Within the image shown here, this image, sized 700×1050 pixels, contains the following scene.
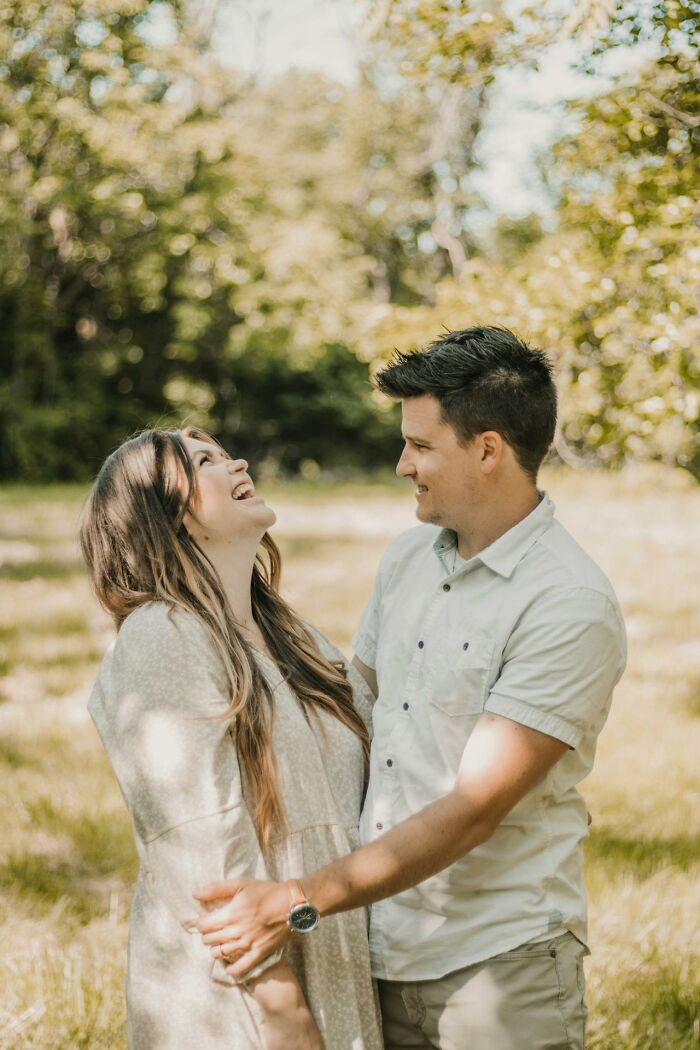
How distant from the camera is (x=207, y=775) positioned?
2.12m

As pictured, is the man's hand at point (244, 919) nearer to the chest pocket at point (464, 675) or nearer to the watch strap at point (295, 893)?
the watch strap at point (295, 893)

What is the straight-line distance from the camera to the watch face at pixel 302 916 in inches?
80.7

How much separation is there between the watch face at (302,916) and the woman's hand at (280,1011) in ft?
0.52

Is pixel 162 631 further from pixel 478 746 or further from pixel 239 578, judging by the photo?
pixel 478 746

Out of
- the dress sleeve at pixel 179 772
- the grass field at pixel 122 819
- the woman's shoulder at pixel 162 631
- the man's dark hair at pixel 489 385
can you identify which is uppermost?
the man's dark hair at pixel 489 385

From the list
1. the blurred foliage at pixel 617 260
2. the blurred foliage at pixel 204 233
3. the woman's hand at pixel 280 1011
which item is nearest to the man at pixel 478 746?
the woman's hand at pixel 280 1011

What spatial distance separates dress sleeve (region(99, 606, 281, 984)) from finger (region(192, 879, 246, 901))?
2 centimetres

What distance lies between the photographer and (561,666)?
2172mm

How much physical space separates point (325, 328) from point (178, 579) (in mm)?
26781

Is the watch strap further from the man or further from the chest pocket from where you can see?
the chest pocket

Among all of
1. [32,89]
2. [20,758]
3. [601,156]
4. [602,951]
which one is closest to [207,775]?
[602,951]

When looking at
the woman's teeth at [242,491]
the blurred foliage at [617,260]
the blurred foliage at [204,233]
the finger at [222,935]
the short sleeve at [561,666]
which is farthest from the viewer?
the blurred foliage at [204,233]

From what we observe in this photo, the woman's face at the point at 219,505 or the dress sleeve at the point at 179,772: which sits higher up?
the woman's face at the point at 219,505

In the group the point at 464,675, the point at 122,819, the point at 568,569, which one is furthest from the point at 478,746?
the point at 122,819
